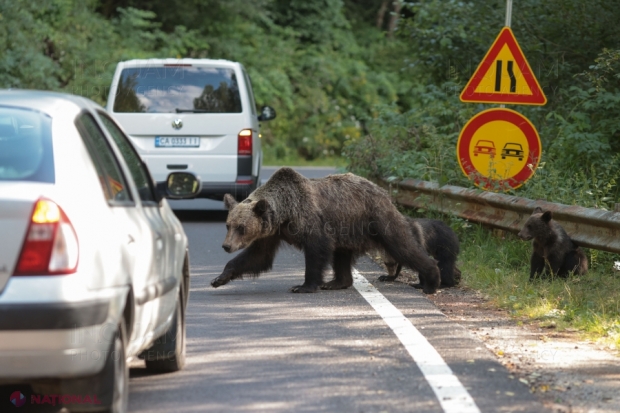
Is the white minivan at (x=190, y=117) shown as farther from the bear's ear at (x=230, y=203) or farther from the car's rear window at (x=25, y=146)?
the car's rear window at (x=25, y=146)

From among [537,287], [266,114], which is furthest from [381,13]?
[537,287]

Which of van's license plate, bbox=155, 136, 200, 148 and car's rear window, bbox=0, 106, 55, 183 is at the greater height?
car's rear window, bbox=0, 106, 55, 183

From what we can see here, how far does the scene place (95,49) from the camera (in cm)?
3319

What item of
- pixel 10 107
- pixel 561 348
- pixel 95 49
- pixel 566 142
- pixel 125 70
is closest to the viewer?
pixel 10 107

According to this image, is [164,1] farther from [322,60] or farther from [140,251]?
[140,251]

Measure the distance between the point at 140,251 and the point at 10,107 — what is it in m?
0.92

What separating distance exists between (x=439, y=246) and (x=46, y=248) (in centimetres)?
608

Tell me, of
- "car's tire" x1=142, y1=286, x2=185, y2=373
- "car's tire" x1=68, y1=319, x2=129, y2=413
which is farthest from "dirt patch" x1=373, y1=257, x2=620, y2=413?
"car's tire" x1=68, y1=319, x2=129, y2=413

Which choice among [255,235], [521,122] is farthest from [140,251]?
[521,122]

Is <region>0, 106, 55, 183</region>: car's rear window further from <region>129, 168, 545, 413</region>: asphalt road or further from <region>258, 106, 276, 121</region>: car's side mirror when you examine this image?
<region>258, 106, 276, 121</region>: car's side mirror

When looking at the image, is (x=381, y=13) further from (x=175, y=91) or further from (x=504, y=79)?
(x=504, y=79)

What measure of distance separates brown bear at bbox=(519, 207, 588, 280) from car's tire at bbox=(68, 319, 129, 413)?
5.70 m

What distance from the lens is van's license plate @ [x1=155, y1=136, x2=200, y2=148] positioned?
15.1 metres

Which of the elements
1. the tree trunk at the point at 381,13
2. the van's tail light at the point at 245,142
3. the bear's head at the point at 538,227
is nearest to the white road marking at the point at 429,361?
the bear's head at the point at 538,227
